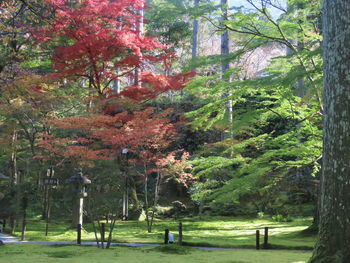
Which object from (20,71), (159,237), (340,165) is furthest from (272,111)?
(20,71)

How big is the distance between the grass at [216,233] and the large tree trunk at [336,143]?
449 cm

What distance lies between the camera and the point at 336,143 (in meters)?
4.40

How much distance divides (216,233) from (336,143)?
24.7 feet

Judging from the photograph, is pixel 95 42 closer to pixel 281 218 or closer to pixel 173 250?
pixel 173 250

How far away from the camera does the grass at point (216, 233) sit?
9258 millimetres

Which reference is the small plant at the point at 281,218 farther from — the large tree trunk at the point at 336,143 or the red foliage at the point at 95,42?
the large tree trunk at the point at 336,143

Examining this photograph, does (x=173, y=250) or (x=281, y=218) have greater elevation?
(x=281, y=218)

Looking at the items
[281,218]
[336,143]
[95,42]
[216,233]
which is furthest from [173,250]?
[95,42]

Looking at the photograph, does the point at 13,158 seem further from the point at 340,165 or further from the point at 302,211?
the point at 340,165

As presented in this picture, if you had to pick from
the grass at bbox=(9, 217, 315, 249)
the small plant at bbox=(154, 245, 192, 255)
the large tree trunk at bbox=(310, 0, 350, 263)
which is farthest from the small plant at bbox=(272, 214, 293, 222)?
the large tree trunk at bbox=(310, 0, 350, 263)

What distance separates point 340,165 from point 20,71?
37.7ft

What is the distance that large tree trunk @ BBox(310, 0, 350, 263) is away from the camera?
424cm

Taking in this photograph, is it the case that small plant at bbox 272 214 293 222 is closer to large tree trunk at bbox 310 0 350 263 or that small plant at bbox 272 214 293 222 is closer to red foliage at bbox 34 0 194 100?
red foliage at bbox 34 0 194 100

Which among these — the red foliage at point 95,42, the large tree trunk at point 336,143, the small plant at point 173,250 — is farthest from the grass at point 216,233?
the red foliage at point 95,42
